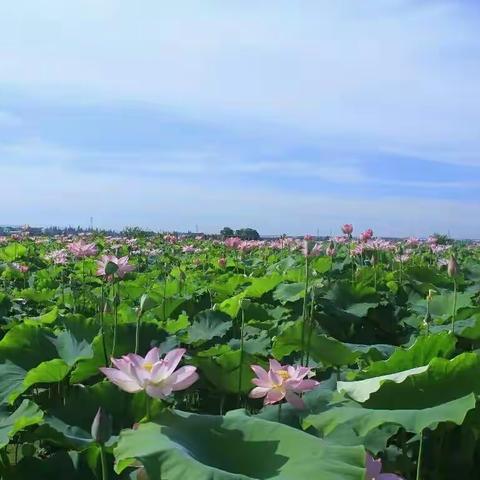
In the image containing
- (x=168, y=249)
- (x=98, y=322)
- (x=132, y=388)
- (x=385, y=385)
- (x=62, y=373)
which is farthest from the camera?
(x=168, y=249)

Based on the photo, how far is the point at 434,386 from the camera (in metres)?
1.52

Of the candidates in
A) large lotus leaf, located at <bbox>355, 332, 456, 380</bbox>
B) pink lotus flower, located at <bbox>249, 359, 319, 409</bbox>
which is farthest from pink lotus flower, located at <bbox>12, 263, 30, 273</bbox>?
pink lotus flower, located at <bbox>249, 359, 319, 409</bbox>

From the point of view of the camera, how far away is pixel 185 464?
108 centimetres

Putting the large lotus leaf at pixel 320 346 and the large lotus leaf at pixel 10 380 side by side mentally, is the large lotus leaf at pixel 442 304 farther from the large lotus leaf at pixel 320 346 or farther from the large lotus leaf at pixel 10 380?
the large lotus leaf at pixel 10 380

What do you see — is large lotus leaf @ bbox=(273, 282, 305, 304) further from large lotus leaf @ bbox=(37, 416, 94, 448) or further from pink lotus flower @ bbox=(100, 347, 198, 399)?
pink lotus flower @ bbox=(100, 347, 198, 399)

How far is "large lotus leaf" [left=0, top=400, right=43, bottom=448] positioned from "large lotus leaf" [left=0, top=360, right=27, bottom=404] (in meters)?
0.27

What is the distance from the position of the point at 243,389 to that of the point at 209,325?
721 millimetres

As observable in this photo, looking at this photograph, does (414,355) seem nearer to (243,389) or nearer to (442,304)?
(243,389)

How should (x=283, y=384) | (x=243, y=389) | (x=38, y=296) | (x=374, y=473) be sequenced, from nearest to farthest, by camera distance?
(x=374, y=473)
(x=283, y=384)
(x=243, y=389)
(x=38, y=296)

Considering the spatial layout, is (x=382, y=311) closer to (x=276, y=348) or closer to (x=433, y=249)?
(x=276, y=348)

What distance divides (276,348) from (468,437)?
0.61 meters

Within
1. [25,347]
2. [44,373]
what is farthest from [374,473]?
[25,347]

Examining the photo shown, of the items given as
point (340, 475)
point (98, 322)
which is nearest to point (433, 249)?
point (98, 322)

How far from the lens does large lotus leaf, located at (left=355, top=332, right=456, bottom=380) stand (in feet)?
5.51
